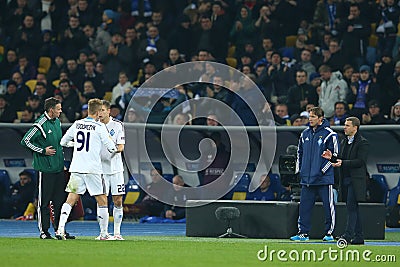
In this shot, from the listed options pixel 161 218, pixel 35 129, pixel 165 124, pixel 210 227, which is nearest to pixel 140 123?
pixel 165 124

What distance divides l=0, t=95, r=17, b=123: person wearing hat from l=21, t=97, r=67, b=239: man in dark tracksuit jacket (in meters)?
10.4

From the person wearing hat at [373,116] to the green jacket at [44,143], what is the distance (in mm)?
8856

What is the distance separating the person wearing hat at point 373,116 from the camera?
926 inches

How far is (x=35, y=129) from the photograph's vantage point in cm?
1741

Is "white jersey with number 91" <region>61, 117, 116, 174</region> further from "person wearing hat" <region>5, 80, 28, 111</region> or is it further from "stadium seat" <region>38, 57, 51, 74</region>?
"stadium seat" <region>38, 57, 51, 74</region>

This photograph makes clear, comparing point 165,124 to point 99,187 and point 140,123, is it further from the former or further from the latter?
point 99,187

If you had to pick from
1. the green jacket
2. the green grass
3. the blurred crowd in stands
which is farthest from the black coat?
the blurred crowd in stands

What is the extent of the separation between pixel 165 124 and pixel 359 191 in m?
8.26

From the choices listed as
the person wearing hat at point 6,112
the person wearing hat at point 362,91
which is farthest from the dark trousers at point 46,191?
the person wearing hat at point 6,112

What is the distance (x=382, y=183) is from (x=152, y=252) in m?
10.0

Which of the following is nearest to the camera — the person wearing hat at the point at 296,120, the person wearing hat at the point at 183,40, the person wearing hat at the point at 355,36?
the person wearing hat at the point at 296,120

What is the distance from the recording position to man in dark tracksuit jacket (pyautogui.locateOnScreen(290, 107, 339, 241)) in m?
18.1

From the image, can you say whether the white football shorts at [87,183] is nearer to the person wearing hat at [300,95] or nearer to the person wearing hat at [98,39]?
the person wearing hat at [300,95]

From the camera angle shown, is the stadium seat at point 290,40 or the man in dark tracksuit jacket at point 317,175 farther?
the stadium seat at point 290,40
